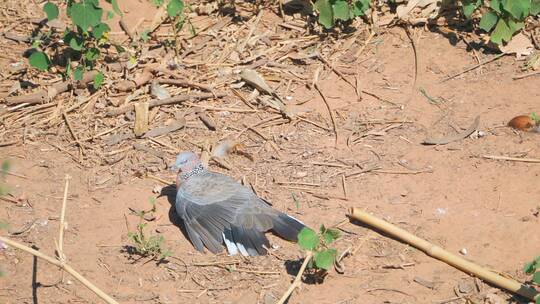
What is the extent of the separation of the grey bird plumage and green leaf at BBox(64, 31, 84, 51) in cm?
169

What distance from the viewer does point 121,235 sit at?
236 inches

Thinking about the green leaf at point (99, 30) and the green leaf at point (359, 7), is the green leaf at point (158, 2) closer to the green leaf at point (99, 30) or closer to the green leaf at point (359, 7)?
the green leaf at point (99, 30)

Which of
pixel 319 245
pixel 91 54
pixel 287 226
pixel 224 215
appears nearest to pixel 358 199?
pixel 287 226

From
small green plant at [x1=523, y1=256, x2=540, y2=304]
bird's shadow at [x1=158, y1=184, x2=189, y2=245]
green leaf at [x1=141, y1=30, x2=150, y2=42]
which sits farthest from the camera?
green leaf at [x1=141, y1=30, x2=150, y2=42]

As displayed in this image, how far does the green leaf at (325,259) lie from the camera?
518 cm

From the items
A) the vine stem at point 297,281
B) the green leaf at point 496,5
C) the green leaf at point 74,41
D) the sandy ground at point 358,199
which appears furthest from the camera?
the green leaf at point 74,41

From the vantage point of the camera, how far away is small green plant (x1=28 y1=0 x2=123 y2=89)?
22.8 feet

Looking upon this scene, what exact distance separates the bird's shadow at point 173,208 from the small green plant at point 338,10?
7.09ft

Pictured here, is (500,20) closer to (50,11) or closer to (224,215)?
(224,215)

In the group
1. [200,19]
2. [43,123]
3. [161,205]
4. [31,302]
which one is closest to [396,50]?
[200,19]

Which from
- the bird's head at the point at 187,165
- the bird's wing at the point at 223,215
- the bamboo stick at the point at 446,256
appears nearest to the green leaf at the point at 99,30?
the bird's head at the point at 187,165

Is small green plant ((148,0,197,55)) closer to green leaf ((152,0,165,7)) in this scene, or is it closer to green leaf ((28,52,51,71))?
green leaf ((152,0,165,7))

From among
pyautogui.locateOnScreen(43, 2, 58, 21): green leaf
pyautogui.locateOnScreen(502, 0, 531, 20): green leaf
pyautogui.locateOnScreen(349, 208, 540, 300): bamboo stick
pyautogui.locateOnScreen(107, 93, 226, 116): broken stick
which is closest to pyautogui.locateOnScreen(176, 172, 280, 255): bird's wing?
pyautogui.locateOnScreen(349, 208, 540, 300): bamboo stick

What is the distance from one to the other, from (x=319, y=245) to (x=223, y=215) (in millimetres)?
923
